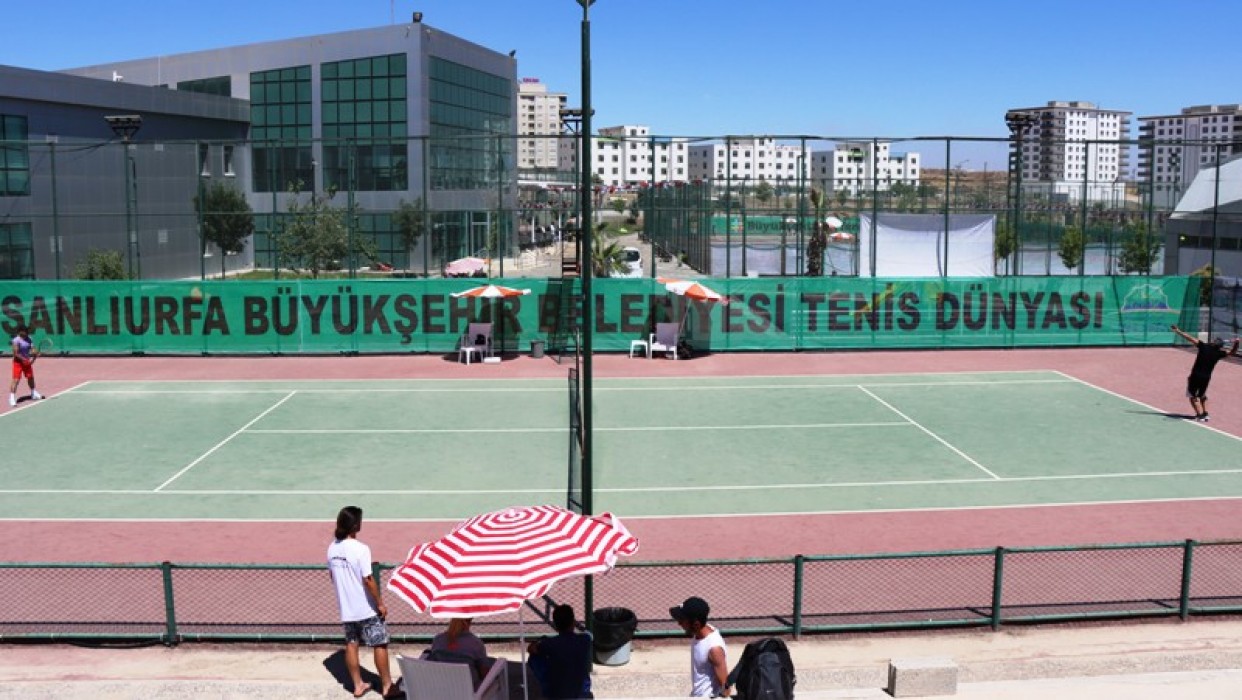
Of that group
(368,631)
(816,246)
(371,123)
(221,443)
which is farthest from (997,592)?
(371,123)

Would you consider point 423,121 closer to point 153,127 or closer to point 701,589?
point 153,127

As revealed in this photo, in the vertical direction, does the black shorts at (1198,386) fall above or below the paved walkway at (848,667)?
above

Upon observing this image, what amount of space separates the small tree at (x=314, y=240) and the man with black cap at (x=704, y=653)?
4200 centimetres

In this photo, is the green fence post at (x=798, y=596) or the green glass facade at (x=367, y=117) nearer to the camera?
the green fence post at (x=798, y=596)

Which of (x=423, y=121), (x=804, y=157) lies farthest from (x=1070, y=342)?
(x=423, y=121)

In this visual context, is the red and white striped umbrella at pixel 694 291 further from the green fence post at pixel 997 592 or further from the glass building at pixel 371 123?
the glass building at pixel 371 123

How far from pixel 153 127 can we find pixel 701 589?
52.5m

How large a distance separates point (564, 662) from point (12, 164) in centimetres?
4373

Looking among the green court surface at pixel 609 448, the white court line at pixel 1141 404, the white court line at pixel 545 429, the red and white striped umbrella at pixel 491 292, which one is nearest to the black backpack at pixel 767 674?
the green court surface at pixel 609 448

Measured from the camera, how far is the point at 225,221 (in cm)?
5112

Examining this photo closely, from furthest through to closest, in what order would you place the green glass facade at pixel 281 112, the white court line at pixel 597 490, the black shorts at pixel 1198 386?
1. the green glass facade at pixel 281 112
2. the black shorts at pixel 1198 386
3. the white court line at pixel 597 490

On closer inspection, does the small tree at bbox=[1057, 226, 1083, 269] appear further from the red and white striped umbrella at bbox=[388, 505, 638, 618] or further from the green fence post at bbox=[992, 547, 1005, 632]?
Result: the red and white striped umbrella at bbox=[388, 505, 638, 618]

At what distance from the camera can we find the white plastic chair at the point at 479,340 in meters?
31.2

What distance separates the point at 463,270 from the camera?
42.7m
